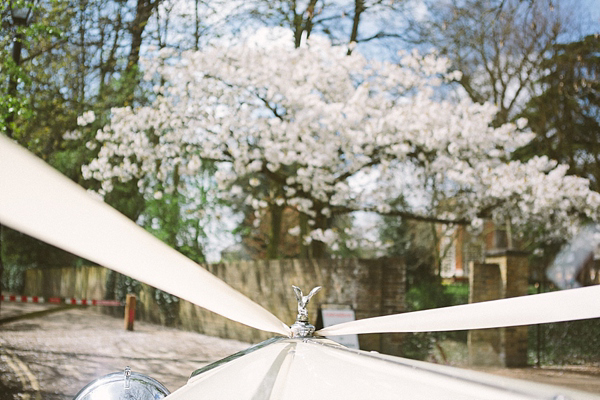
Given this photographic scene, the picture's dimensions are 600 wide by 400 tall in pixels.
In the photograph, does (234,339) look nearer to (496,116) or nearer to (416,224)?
(416,224)

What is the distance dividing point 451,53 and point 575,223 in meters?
2.42

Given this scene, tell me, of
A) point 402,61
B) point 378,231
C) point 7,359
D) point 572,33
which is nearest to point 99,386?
point 7,359

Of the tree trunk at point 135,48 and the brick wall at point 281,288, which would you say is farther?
the tree trunk at point 135,48

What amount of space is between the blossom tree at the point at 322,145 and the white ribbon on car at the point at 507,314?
195 inches

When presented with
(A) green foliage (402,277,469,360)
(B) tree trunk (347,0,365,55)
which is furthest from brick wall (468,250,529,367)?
(B) tree trunk (347,0,365,55)

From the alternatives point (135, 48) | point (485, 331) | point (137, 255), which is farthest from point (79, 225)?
point (135, 48)

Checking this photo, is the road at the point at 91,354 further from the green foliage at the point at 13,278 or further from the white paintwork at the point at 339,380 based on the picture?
the white paintwork at the point at 339,380

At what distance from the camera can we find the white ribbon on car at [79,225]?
712 mm

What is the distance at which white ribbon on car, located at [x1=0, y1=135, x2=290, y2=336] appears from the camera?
71 cm

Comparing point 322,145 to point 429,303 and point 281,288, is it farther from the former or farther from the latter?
point 429,303

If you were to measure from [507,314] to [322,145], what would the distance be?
5.16 m

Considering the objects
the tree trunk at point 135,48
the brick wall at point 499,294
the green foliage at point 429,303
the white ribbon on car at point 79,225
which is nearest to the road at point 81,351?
the green foliage at point 429,303

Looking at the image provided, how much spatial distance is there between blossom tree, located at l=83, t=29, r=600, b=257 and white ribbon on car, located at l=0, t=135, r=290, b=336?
17.5ft

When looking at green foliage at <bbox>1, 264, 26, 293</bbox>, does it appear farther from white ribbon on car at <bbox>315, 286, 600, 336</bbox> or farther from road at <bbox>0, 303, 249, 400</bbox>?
white ribbon on car at <bbox>315, 286, 600, 336</bbox>
